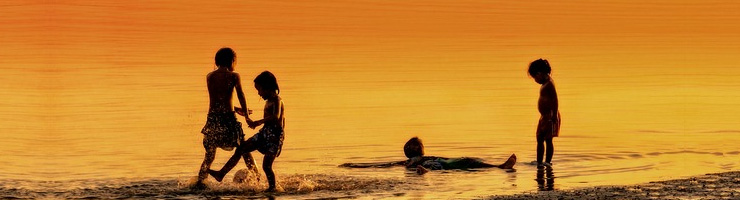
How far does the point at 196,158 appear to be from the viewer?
22.7 m

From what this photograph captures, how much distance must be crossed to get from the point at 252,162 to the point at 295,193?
3.31 feet

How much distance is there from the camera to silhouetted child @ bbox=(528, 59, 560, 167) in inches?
836

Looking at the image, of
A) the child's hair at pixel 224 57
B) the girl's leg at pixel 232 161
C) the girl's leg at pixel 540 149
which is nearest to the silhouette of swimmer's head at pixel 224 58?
the child's hair at pixel 224 57

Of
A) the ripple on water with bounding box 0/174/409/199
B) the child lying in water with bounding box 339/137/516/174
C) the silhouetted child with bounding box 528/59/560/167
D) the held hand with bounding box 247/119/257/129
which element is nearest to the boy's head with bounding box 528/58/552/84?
the silhouetted child with bounding box 528/59/560/167

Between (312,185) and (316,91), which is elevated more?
(316,91)

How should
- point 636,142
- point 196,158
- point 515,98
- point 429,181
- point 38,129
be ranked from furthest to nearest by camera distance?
point 515,98 < point 38,129 < point 636,142 < point 196,158 < point 429,181

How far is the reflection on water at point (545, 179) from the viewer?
18297mm

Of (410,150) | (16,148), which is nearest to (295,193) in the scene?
(410,150)

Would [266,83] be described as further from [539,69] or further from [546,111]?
[546,111]

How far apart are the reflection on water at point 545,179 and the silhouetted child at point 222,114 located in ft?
11.2

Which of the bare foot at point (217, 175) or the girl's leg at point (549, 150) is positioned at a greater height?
the girl's leg at point (549, 150)

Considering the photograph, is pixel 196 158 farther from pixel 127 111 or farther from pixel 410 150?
pixel 127 111

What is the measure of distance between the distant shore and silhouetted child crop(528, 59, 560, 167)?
2.89 meters

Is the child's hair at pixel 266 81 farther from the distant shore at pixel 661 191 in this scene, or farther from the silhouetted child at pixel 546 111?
the silhouetted child at pixel 546 111
